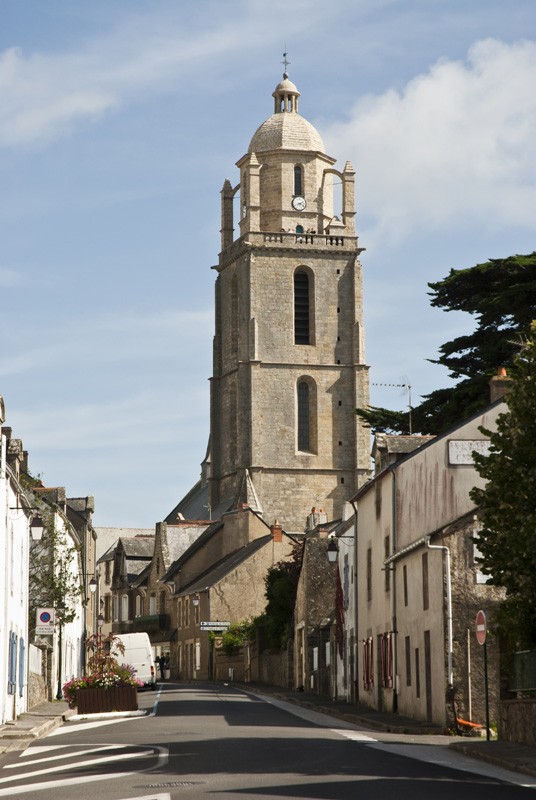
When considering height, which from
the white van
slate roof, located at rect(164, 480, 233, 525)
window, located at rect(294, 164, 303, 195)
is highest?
window, located at rect(294, 164, 303, 195)

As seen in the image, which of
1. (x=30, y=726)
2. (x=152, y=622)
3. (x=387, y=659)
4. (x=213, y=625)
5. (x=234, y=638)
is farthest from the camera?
(x=152, y=622)

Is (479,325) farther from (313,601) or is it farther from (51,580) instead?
(51,580)

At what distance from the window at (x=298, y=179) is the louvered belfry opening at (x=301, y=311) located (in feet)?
26.1

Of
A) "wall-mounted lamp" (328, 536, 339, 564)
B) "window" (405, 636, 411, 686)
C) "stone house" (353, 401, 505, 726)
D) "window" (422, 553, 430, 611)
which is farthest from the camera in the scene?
"wall-mounted lamp" (328, 536, 339, 564)

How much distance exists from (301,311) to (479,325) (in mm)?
46892

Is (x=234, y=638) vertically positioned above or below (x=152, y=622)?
below

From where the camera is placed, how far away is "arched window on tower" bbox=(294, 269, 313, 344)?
95.2 meters

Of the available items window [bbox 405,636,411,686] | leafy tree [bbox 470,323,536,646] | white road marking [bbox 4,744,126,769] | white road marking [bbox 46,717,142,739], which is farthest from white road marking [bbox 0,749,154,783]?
window [bbox 405,636,411,686]

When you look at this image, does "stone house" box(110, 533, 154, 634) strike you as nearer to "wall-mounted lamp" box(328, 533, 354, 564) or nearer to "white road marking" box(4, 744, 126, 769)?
"wall-mounted lamp" box(328, 533, 354, 564)

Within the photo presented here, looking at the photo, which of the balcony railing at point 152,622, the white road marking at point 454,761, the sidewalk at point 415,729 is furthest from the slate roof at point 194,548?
the white road marking at point 454,761

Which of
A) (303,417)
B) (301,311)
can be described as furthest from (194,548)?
(301,311)

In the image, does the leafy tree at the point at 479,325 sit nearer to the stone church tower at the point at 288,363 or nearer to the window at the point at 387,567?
the window at the point at 387,567

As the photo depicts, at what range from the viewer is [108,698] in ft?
110

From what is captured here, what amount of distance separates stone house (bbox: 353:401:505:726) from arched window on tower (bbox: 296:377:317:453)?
53506 millimetres
